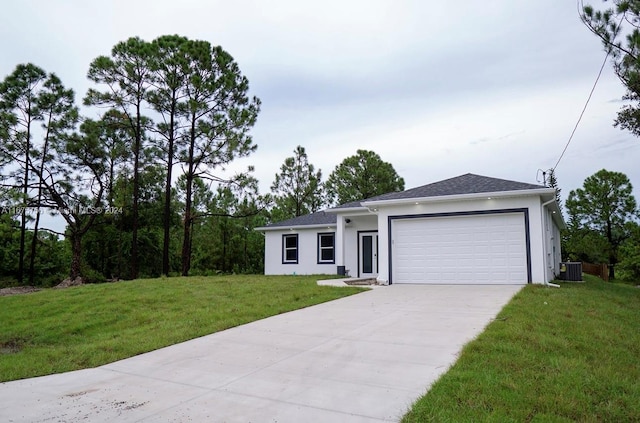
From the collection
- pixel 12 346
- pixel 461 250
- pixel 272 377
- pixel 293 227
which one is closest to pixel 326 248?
pixel 293 227

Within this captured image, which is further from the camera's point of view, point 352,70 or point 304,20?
point 352,70

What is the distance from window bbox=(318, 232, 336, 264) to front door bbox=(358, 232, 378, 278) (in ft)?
5.37

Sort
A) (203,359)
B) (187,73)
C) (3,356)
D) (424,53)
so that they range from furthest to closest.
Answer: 1. (187,73)
2. (424,53)
3. (3,356)
4. (203,359)

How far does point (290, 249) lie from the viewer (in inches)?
759

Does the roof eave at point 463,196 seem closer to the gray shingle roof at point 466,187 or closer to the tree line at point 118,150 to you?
the gray shingle roof at point 466,187

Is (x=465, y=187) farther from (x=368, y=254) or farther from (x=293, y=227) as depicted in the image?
(x=293, y=227)

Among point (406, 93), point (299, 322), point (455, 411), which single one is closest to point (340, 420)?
point (455, 411)

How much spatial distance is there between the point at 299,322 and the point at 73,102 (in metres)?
20.0

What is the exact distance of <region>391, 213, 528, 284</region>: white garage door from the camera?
1181 centimetres

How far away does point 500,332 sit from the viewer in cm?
549

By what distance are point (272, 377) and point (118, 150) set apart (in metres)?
20.3

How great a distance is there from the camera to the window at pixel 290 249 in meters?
19.1

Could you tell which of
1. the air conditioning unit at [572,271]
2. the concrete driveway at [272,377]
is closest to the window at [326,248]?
the air conditioning unit at [572,271]

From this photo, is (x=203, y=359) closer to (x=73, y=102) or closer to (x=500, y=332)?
(x=500, y=332)
